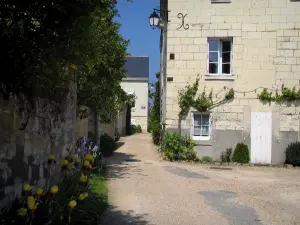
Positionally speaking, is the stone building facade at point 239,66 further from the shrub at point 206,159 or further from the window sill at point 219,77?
the shrub at point 206,159

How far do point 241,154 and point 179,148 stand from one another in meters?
2.31

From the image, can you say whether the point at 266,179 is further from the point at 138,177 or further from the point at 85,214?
the point at 85,214

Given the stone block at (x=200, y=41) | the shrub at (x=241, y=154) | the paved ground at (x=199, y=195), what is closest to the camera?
the paved ground at (x=199, y=195)

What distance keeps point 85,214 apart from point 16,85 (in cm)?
205

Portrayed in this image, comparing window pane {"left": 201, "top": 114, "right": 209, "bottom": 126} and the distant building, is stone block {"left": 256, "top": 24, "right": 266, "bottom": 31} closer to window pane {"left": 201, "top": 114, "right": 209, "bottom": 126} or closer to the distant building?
window pane {"left": 201, "top": 114, "right": 209, "bottom": 126}

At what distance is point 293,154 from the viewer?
13969mm

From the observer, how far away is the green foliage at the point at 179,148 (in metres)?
14.3

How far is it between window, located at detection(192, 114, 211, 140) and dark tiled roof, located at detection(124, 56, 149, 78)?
93.9ft

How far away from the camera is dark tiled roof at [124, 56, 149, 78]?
44.1m

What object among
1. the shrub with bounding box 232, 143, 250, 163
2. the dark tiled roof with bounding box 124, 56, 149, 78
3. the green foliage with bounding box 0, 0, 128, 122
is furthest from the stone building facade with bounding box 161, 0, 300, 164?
the dark tiled roof with bounding box 124, 56, 149, 78

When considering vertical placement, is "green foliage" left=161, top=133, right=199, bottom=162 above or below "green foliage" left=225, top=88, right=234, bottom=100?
below

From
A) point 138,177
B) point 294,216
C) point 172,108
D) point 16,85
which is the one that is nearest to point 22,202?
point 16,85

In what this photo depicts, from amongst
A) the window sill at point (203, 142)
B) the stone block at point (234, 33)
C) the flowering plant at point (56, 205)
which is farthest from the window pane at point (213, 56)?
the flowering plant at point (56, 205)

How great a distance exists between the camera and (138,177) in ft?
34.0
